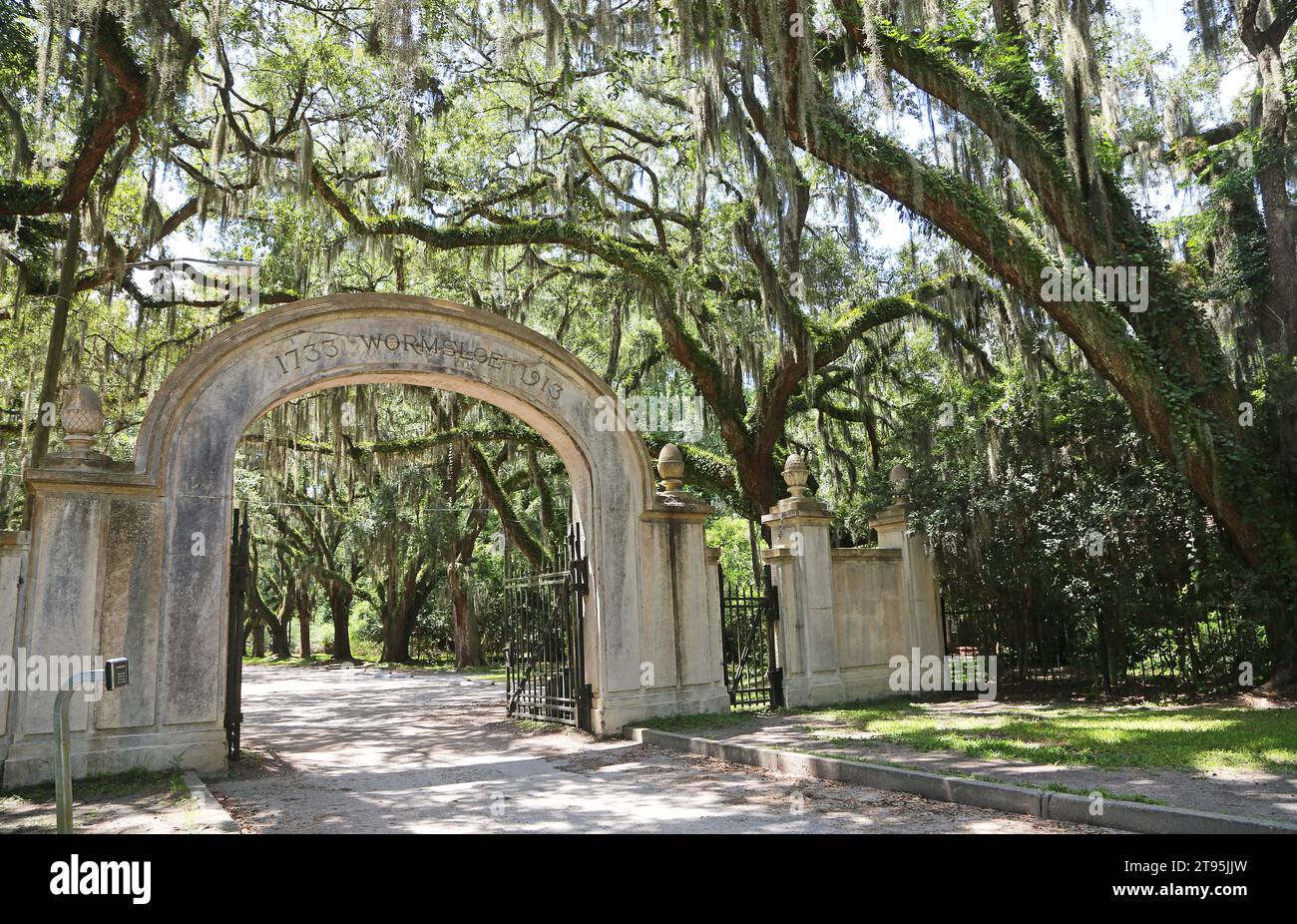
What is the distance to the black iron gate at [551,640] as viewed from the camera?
10.6 meters

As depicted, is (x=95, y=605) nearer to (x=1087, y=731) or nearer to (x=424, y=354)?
(x=424, y=354)

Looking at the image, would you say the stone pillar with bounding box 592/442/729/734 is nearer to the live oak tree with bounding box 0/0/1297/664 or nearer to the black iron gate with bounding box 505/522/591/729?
the black iron gate with bounding box 505/522/591/729

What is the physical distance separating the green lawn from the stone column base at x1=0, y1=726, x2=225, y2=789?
15.2 feet

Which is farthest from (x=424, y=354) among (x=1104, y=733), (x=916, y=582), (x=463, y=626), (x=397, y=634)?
(x=397, y=634)

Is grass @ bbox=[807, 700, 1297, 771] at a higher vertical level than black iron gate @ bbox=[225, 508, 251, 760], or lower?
lower

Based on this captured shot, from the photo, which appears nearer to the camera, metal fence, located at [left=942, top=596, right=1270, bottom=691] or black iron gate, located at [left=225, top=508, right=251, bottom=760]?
black iron gate, located at [left=225, top=508, right=251, bottom=760]

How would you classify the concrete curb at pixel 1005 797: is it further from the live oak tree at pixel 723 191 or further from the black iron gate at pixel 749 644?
the live oak tree at pixel 723 191

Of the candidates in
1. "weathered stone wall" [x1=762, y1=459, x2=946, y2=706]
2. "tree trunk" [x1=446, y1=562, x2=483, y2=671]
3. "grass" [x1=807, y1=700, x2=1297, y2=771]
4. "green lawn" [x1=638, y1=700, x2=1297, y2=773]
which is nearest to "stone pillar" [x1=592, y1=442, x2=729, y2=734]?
"green lawn" [x1=638, y1=700, x2=1297, y2=773]

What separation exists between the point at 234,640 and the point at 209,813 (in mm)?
3116

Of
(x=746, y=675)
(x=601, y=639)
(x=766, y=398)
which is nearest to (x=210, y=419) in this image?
(x=601, y=639)

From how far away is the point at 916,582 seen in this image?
13.0 meters

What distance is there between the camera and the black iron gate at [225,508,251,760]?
28.4 feet

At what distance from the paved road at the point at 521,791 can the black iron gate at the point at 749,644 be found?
2.55m

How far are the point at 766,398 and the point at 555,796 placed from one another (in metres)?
9.25
